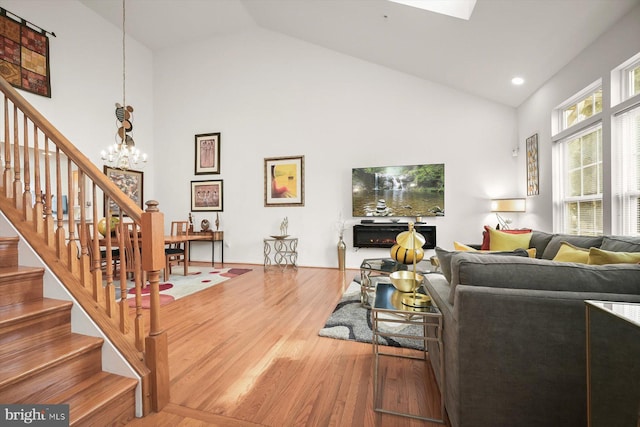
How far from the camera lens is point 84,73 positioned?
538cm

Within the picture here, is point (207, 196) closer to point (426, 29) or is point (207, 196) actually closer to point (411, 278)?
point (426, 29)

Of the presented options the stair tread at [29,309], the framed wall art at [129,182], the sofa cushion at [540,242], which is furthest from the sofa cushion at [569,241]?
the framed wall art at [129,182]

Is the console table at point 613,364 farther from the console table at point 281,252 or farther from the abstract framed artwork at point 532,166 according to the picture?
the console table at point 281,252

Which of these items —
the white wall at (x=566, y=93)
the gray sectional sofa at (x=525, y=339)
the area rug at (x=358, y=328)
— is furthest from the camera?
the white wall at (x=566, y=93)

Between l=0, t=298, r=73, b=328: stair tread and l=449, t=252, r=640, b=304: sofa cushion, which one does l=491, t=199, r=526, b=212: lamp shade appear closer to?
l=449, t=252, r=640, b=304: sofa cushion

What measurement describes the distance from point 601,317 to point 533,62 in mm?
3890

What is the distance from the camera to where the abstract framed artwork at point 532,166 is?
421 cm

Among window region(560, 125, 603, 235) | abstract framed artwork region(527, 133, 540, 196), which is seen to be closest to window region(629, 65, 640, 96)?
window region(560, 125, 603, 235)

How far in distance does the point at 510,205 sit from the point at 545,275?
372 cm

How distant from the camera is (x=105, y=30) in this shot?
5.79 metres

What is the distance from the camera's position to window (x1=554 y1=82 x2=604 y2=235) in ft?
10.3

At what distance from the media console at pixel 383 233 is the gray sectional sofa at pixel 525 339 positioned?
12.6ft

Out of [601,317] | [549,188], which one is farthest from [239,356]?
[549,188]

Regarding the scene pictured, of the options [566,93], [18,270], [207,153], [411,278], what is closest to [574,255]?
[411,278]
